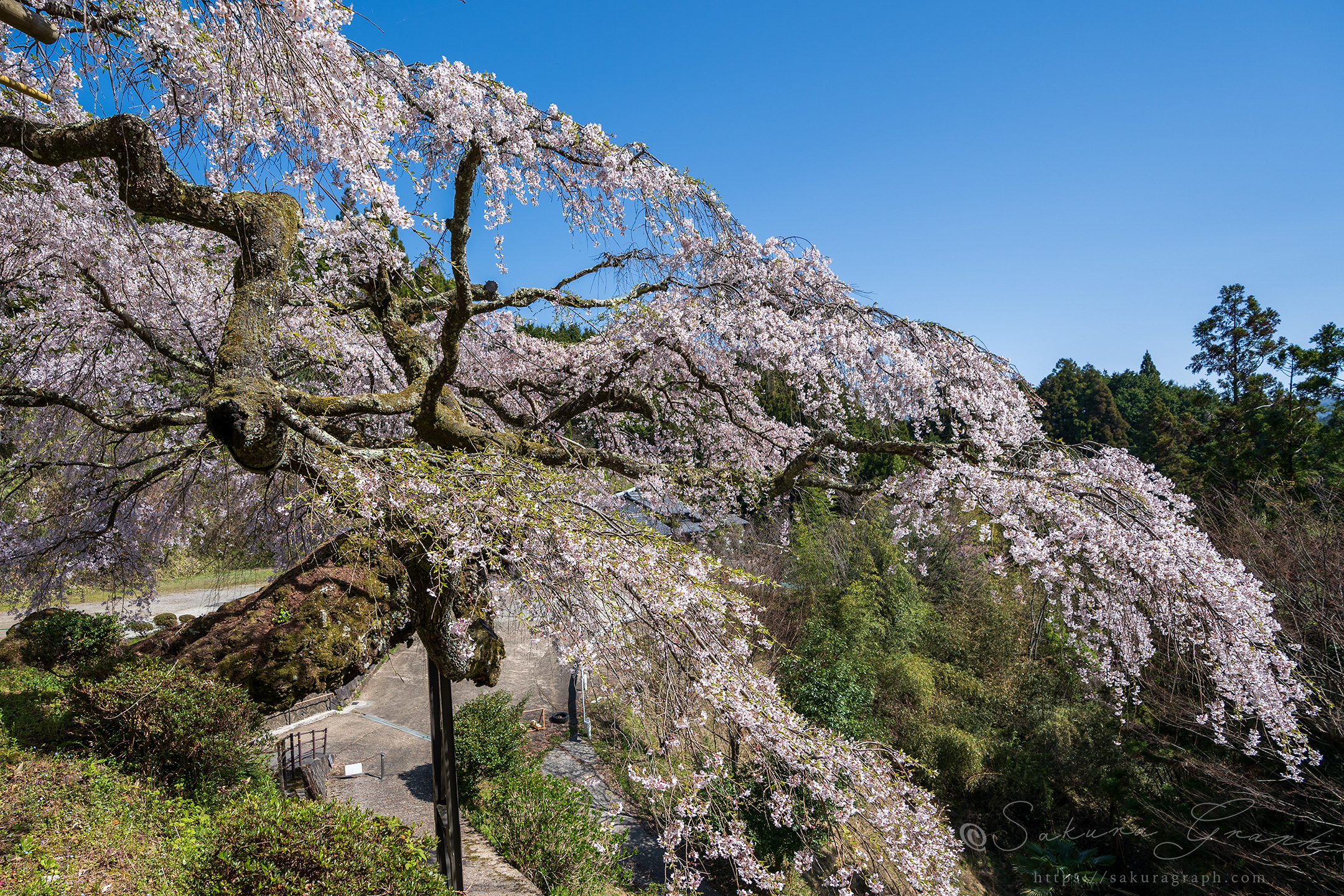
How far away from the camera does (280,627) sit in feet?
13.6

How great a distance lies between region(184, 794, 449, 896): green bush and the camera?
8.32 feet

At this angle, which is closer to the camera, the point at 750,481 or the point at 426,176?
the point at 426,176

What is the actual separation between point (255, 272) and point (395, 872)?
310 cm

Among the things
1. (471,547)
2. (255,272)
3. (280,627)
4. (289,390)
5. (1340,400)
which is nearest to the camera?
(471,547)

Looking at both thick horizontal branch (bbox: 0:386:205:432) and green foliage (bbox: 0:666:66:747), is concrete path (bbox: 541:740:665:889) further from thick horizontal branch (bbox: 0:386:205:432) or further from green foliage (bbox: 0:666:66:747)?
thick horizontal branch (bbox: 0:386:205:432)

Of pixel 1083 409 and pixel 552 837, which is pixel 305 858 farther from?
pixel 1083 409

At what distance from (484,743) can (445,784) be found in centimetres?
478

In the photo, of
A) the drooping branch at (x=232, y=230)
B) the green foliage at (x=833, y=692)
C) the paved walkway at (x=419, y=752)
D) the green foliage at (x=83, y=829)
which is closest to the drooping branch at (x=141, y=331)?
the drooping branch at (x=232, y=230)

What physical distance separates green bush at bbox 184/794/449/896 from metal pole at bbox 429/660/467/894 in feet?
3.19

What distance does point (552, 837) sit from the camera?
607 centimetres

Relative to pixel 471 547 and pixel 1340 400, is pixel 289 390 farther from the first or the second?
pixel 1340 400

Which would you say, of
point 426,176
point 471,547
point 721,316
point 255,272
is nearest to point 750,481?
point 721,316

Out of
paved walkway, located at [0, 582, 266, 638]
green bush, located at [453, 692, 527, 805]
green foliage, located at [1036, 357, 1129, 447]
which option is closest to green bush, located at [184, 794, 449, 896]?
green bush, located at [453, 692, 527, 805]

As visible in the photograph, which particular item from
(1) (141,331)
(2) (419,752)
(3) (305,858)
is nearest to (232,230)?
(1) (141,331)
